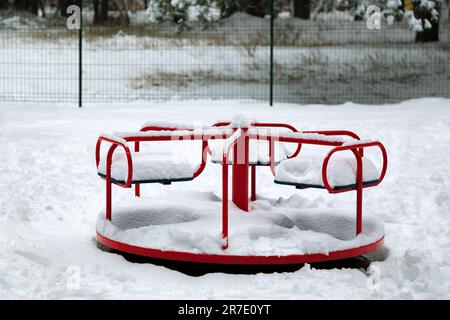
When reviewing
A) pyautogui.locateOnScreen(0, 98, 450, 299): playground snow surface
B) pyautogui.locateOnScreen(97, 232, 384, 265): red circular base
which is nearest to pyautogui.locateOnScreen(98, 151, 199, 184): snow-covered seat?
pyautogui.locateOnScreen(97, 232, 384, 265): red circular base

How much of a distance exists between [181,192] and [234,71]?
44.4 feet

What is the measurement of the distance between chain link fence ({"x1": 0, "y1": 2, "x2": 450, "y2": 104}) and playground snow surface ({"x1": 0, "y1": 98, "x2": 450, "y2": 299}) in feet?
8.65

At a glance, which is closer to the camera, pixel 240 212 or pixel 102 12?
pixel 240 212

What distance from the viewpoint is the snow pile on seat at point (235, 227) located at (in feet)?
25.0

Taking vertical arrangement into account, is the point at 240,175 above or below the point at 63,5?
below

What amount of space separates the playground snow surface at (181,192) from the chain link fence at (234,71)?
2.64 metres

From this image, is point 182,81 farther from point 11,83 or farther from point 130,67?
point 11,83

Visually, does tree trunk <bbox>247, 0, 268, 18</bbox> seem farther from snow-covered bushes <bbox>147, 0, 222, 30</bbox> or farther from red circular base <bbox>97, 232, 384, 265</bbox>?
red circular base <bbox>97, 232, 384, 265</bbox>

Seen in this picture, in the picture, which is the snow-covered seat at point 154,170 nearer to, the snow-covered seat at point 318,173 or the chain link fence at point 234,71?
the snow-covered seat at point 318,173

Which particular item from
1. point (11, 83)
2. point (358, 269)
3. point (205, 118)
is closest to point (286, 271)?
point (358, 269)

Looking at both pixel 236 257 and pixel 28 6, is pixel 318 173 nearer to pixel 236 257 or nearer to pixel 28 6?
pixel 236 257

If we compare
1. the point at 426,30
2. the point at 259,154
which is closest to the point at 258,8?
the point at 426,30

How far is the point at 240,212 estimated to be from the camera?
844 centimetres
